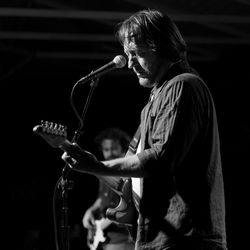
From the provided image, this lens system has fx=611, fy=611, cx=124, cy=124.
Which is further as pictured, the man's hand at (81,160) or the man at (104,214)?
the man at (104,214)

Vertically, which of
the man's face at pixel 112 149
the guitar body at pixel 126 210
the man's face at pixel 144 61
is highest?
the man's face at pixel 112 149

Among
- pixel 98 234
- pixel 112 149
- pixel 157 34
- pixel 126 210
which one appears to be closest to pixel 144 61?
pixel 157 34

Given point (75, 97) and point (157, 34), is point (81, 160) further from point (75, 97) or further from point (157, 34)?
point (75, 97)

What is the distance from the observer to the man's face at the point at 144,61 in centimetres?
240

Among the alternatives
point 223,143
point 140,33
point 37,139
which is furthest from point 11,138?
point 140,33

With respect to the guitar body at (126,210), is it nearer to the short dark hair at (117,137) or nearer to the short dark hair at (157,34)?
the short dark hair at (157,34)

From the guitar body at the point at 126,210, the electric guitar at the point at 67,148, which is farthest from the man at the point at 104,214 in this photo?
the guitar body at the point at 126,210

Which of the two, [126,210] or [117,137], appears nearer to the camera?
[126,210]

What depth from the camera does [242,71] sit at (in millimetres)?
6500

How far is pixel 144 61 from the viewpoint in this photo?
95.1 inches

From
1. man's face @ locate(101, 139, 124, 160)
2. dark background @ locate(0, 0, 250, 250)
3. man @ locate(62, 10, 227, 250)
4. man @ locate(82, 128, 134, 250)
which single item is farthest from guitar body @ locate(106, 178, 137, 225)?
dark background @ locate(0, 0, 250, 250)

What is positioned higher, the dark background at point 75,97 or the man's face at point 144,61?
the dark background at point 75,97

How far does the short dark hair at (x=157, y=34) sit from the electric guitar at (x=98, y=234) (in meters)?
3.00

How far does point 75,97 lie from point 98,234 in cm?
279
